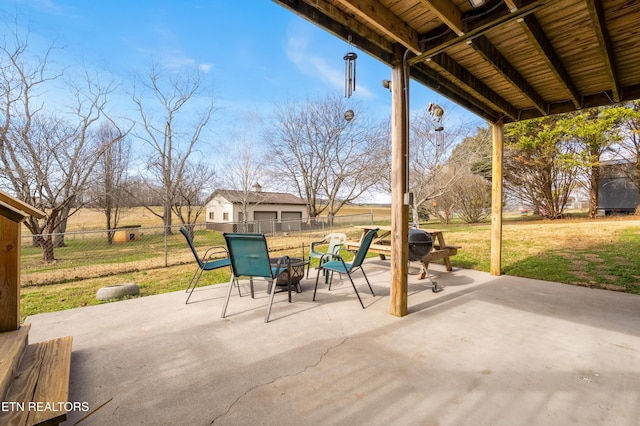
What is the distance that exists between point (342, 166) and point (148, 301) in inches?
555

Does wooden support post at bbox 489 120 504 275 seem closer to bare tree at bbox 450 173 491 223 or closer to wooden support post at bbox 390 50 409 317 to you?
wooden support post at bbox 390 50 409 317

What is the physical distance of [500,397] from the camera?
1656 mm

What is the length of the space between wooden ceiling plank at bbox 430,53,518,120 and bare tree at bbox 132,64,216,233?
37.5 feet

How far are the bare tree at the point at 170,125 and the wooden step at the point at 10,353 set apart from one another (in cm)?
1068

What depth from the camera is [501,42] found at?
2924mm

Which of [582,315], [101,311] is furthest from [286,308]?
[582,315]

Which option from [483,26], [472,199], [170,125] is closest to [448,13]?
[483,26]

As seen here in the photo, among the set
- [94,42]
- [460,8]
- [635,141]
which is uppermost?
[94,42]

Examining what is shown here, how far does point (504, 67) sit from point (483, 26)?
1135 mm

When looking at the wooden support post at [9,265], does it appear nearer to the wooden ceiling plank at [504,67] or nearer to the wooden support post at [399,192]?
the wooden support post at [399,192]

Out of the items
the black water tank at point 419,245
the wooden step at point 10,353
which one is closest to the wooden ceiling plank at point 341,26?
the black water tank at point 419,245

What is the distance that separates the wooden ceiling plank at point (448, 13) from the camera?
6.97 ft

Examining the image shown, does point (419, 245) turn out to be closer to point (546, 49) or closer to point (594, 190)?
point (546, 49)

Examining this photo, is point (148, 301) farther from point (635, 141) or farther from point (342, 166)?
point (635, 141)
